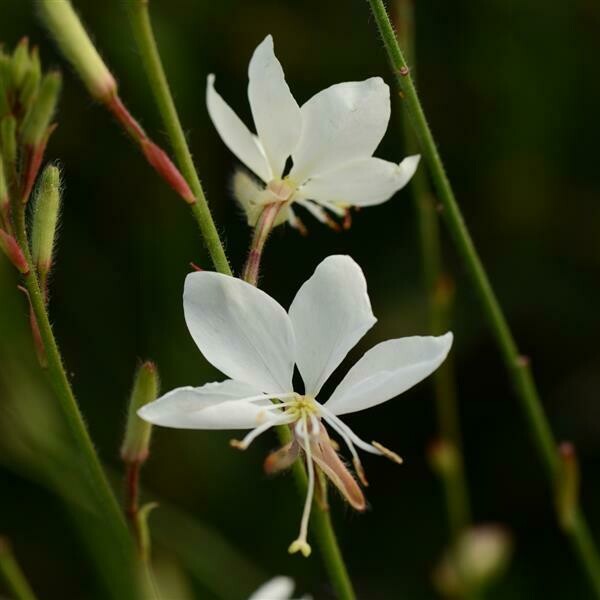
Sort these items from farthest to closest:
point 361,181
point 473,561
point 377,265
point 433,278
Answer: point 377,265
point 473,561
point 433,278
point 361,181

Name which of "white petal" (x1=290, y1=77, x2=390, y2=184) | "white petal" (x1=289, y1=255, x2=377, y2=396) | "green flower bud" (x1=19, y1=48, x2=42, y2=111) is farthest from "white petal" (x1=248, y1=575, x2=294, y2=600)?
"green flower bud" (x1=19, y1=48, x2=42, y2=111)

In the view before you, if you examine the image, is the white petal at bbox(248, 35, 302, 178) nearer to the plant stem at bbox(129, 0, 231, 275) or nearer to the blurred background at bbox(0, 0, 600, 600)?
the plant stem at bbox(129, 0, 231, 275)

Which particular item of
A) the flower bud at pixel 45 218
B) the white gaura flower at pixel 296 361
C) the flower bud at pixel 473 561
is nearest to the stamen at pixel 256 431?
the white gaura flower at pixel 296 361

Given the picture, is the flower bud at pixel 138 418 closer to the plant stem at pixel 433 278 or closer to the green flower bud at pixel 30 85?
the green flower bud at pixel 30 85

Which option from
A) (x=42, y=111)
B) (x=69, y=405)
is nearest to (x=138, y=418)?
(x=69, y=405)

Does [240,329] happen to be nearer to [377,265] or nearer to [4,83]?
[4,83]

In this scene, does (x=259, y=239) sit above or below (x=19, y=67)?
below

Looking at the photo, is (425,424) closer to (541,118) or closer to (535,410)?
(541,118)
